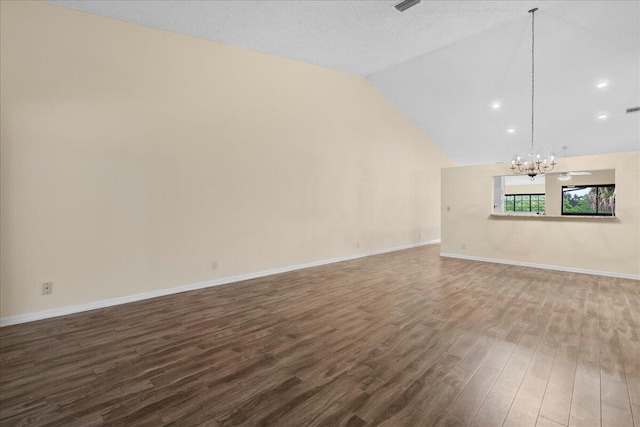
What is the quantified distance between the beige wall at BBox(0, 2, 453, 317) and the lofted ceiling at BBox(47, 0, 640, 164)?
17.1 inches

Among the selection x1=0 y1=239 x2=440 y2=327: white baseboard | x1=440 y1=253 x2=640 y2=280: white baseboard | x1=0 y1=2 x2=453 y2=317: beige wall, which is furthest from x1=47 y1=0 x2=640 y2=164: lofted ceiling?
x1=440 y1=253 x2=640 y2=280: white baseboard

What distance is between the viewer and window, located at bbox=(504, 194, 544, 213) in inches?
490

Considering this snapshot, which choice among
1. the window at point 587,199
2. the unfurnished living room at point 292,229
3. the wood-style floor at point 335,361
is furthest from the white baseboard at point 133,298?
the window at point 587,199

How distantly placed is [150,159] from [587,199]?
11.1m

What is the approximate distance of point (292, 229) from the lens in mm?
5711

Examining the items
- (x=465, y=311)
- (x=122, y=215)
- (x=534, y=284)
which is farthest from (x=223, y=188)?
(x=534, y=284)

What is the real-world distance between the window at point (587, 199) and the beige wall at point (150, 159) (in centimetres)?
712

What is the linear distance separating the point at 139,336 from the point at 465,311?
11.5 ft

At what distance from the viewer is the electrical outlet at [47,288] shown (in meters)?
3.37

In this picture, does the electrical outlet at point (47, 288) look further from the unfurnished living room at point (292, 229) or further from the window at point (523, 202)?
the window at point (523, 202)

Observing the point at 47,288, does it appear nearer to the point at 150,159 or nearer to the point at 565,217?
the point at 150,159

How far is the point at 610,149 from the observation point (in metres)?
8.54

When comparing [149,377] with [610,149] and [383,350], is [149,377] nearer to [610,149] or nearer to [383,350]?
[383,350]

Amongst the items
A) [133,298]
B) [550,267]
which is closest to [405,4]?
[133,298]
